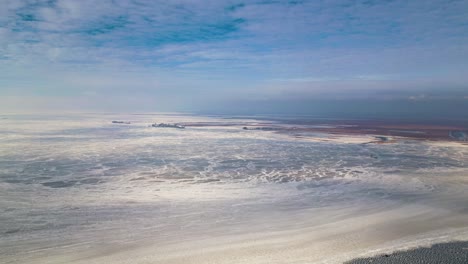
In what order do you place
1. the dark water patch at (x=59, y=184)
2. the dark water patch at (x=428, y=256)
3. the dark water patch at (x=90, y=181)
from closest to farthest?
the dark water patch at (x=428, y=256), the dark water patch at (x=59, y=184), the dark water patch at (x=90, y=181)

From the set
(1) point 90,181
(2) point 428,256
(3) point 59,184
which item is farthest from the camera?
(1) point 90,181

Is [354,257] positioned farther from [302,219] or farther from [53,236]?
[53,236]

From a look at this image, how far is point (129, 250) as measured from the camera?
7.94m

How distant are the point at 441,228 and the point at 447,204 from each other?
8.83 ft

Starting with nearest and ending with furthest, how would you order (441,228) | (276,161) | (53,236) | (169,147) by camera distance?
(53,236), (441,228), (276,161), (169,147)

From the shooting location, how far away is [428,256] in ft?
24.5

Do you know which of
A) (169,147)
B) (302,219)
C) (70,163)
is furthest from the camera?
(169,147)

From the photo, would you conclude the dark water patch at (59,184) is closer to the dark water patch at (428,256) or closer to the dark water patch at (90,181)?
the dark water patch at (90,181)

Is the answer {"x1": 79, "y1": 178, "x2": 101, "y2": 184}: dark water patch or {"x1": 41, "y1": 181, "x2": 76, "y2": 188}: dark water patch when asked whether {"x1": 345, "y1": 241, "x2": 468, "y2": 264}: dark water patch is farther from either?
{"x1": 41, "y1": 181, "x2": 76, "y2": 188}: dark water patch

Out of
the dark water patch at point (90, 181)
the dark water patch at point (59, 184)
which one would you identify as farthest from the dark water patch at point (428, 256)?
the dark water patch at point (59, 184)

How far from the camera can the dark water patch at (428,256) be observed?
23.8 ft

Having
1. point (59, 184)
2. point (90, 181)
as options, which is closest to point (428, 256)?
point (90, 181)

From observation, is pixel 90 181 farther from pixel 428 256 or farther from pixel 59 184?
pixel 428 256

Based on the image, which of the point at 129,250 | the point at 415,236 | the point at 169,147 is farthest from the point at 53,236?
the point at 169,147
